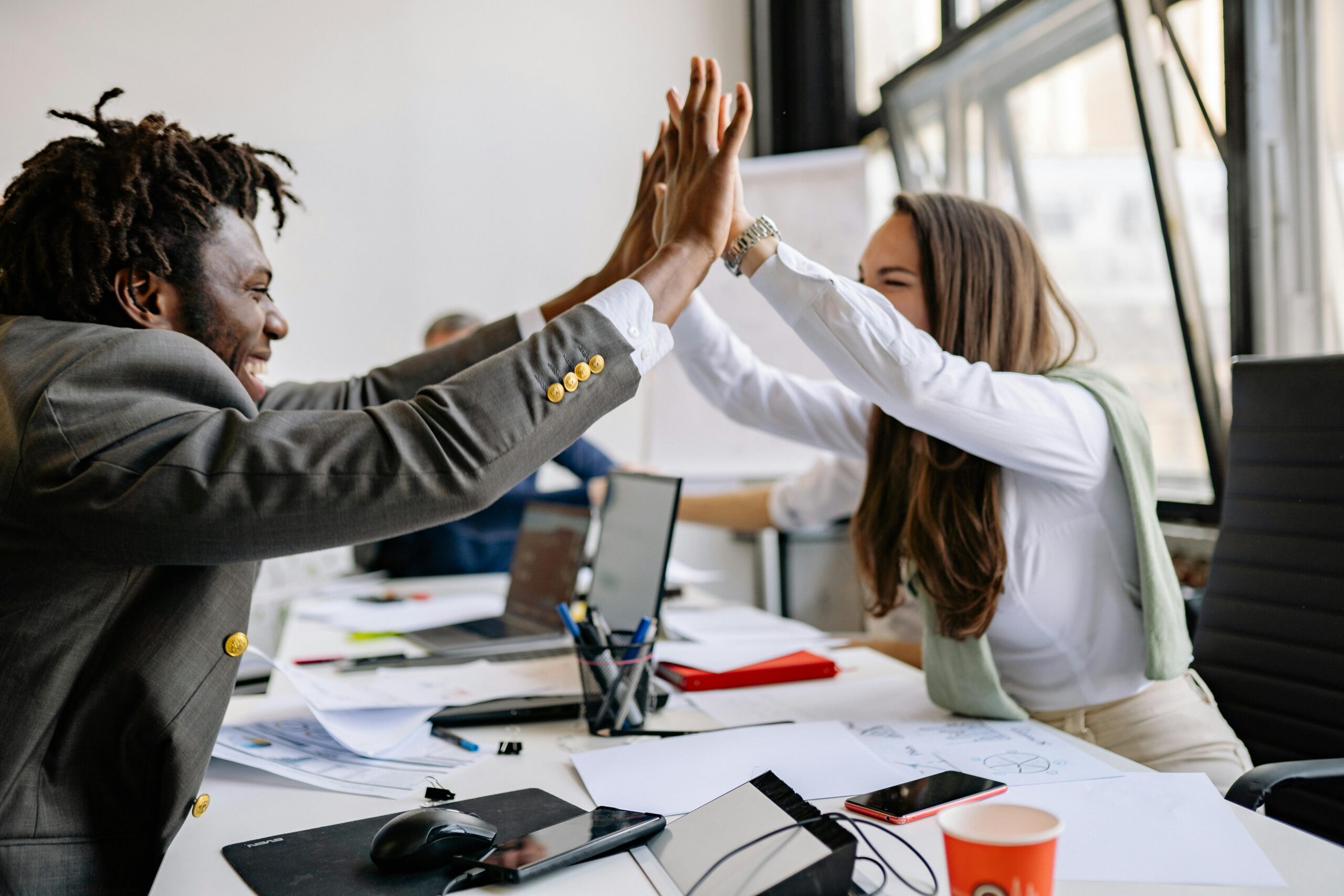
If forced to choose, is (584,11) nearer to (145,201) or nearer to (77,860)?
(145,201)

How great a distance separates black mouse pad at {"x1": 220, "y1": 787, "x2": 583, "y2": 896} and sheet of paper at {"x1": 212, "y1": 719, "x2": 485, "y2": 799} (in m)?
0.10

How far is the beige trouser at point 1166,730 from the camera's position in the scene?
1.23m

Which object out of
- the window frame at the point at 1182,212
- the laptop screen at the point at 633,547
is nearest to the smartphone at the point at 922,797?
the laptop screen at the point at 633,547

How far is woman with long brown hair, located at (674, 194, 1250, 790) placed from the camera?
118 centimetres

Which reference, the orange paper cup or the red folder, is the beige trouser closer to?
the red folder

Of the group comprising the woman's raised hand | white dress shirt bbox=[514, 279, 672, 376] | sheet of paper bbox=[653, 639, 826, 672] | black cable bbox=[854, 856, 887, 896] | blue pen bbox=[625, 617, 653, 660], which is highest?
the woman's raised hand

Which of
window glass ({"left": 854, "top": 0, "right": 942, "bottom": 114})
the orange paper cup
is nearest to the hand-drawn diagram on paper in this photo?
the orange paper cup

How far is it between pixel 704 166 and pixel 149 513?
0.69 m

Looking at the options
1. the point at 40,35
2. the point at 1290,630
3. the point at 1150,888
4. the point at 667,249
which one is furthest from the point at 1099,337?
the point at 40,35

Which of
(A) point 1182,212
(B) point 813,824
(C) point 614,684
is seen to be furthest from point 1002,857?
(A) point 1182,212

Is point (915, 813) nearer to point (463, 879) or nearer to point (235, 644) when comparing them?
point (463, 879)

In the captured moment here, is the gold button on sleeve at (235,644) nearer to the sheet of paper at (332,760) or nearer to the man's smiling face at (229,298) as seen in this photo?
the sheet of paper at (332,760)

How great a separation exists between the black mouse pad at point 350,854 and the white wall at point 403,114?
120 inches

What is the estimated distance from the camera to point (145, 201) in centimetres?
94
